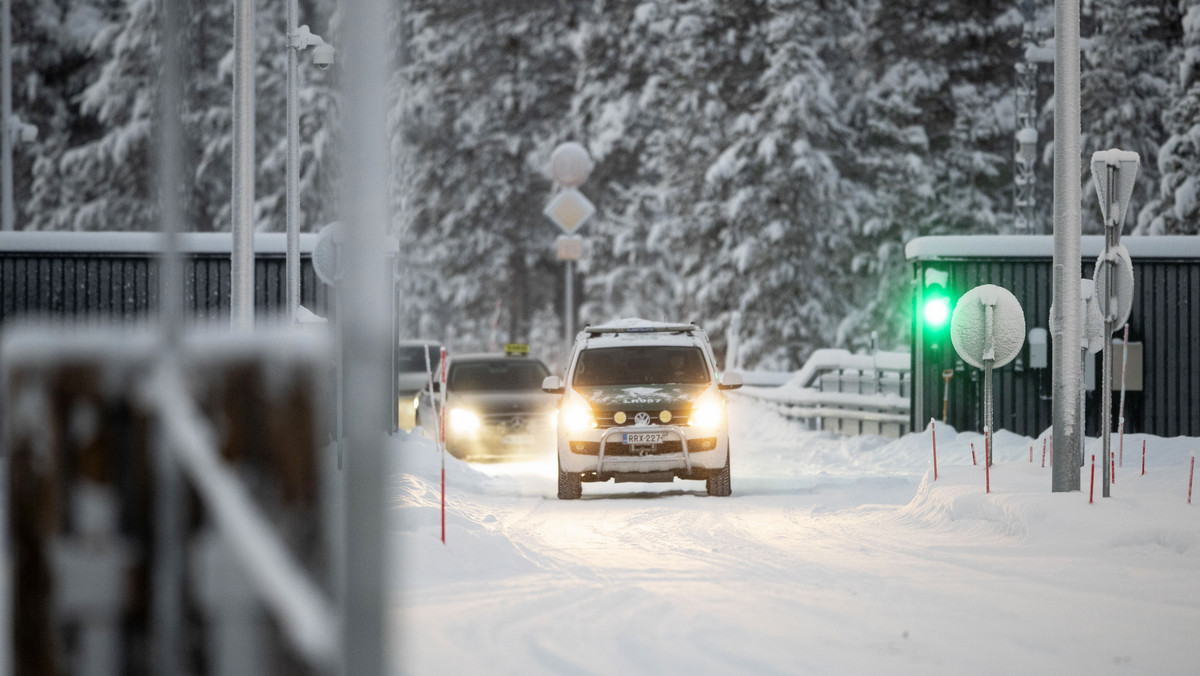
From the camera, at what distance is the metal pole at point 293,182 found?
18.3 metres

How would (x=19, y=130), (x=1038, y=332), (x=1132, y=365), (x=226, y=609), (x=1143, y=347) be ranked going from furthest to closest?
(x=19, y=130) < (x=1143, y=347) < (x=1038, y=332) < (x=1132, y=365) < (x=226, y=609)

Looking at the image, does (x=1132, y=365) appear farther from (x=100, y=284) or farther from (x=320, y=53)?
(x=100, y=284)

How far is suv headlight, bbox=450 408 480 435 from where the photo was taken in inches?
792

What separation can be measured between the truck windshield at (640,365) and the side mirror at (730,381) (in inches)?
16.1

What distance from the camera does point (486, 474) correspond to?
18047 millimetres

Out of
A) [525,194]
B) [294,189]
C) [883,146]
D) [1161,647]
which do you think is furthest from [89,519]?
[525,194]

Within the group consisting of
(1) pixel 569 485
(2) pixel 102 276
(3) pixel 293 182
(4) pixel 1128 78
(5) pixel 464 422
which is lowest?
(1) pixel 569 485

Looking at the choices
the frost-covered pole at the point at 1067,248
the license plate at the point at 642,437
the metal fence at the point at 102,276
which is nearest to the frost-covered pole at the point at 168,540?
the frost-covered pole at the point at 1067,248

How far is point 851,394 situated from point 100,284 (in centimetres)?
1197

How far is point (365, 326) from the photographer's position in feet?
5.98

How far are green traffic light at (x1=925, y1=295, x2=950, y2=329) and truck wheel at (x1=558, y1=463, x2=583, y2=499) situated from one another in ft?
24.1

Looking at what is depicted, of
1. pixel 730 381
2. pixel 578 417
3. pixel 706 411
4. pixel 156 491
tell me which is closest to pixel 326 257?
pixel 578 417

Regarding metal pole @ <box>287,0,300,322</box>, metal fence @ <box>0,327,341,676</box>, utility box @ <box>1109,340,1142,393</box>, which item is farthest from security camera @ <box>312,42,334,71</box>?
metal fence @ <box>0,327,341,676</box>

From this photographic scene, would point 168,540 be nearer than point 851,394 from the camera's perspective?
Yes
